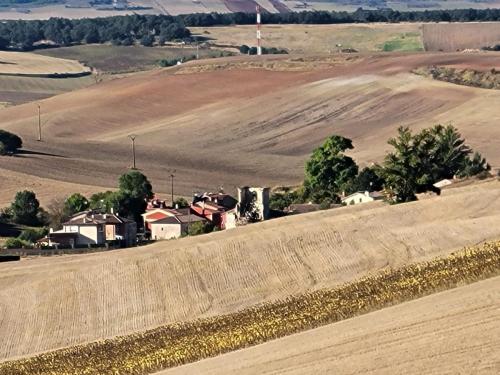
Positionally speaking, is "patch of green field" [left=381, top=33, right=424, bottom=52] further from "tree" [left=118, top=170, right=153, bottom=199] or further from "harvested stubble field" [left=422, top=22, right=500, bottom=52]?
"tree" [left=118, top=170, right=153, bottom=199]

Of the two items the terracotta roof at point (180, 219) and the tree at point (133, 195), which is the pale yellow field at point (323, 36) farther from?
the terracotta roof at point (180, 219)

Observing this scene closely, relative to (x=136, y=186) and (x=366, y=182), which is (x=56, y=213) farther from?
(x=366, y=182)

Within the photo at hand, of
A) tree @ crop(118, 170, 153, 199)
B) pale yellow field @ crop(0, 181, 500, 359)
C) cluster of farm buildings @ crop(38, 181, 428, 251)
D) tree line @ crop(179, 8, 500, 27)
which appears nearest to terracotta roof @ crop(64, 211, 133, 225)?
cluster of farm buildings @ crop(38, 181, 428, 251)

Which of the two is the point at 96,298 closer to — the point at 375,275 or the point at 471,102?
the point at 375,275

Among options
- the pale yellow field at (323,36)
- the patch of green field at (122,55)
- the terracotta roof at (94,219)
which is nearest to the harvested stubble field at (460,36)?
the pale yellow field at (323,36)

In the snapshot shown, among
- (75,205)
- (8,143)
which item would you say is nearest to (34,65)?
(8,143)

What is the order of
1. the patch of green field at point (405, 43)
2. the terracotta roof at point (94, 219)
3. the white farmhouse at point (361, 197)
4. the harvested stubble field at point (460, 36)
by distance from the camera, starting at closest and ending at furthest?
the terracotta roof at point (94, 219), the white farmhouse at point (361, 197), the harvested stubble field at point (460, 36), the patch of green field at point (405, 43)
